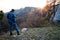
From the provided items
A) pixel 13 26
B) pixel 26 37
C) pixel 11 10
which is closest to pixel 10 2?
pixel 11 10

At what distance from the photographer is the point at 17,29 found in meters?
4.86

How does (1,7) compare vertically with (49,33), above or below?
above

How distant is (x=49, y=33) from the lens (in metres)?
4.86

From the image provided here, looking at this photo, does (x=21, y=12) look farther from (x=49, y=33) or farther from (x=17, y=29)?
(x=49, y=33)

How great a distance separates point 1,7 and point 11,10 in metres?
0.27

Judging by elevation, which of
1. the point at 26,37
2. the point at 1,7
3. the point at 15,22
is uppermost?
the point at 1,7

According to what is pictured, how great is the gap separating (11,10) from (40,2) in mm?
721

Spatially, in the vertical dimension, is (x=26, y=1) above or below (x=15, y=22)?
above

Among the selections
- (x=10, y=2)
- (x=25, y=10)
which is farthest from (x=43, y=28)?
(x=10, y=2)

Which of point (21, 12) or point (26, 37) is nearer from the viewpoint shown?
point (26, 37)

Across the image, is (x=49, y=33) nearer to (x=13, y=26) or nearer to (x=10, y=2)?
(x=13, y=26)

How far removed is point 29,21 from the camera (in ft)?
16.8

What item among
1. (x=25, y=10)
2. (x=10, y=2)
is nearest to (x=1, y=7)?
(x=10, y=2)

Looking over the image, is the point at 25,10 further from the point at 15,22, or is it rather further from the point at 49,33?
the point at 49,33
